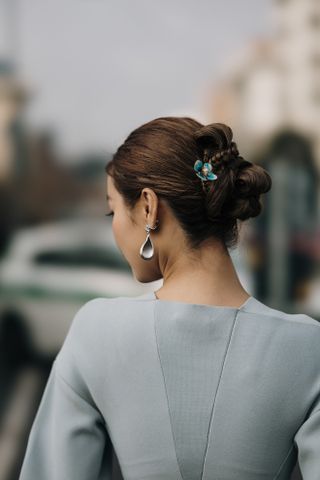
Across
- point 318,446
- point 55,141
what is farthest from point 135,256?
point 55,141

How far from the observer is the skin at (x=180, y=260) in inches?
46.9

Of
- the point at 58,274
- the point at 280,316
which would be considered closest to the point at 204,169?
the point at 280,316

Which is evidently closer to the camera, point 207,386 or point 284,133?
point 207,386

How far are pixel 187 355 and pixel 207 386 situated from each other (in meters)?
0.05

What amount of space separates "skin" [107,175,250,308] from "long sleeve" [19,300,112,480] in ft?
0.56

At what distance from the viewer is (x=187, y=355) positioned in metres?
1.17

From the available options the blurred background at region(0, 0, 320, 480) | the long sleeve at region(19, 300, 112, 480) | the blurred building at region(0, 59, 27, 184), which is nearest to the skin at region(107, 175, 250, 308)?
the long sleeve at region(19, 300, 112, 480)

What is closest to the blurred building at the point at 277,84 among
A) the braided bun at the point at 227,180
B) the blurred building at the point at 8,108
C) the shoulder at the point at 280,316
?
the blurred building at the point at 8,108

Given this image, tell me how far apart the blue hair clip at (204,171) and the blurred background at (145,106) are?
3.58 metres

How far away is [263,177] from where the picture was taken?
1.26 m

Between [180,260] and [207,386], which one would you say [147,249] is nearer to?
[180,260]

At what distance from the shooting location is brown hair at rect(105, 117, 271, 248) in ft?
Answer: 3.87

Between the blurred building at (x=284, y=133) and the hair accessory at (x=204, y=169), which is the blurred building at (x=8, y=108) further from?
the hair accessory at (x=204, y=169)

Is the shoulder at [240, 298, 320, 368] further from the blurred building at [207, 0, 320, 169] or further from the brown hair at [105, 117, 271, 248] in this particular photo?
the blurred building at [207, 0, 320, 169]
